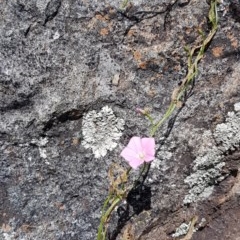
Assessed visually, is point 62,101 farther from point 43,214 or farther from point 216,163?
point 216,163

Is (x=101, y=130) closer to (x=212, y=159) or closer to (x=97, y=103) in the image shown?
(x=97, y=103)

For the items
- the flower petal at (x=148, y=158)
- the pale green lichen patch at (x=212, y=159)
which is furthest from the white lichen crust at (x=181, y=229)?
the flower petal at (x=148, y=158)

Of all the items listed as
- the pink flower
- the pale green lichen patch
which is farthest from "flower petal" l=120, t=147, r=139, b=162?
the pale green lichen patch

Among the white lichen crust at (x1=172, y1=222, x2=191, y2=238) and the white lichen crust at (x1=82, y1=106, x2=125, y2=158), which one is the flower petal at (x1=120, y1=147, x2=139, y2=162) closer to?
the white lichen crust at (x1=82, y1=106, x2=125, y2=158)

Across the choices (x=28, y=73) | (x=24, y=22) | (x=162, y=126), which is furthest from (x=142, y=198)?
(x=24, y=22)

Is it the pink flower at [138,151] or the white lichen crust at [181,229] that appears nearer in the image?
the pink flower at [138,151]

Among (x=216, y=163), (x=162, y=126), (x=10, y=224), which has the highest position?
(x=162, y=126)

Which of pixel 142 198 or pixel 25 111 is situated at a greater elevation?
pixel 25 111

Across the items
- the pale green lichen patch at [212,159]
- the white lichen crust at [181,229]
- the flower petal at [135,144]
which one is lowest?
the white lichen crust at [181,229]

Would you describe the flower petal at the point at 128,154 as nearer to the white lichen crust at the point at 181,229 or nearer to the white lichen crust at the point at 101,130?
the white lichen crust at the point at 101,130
